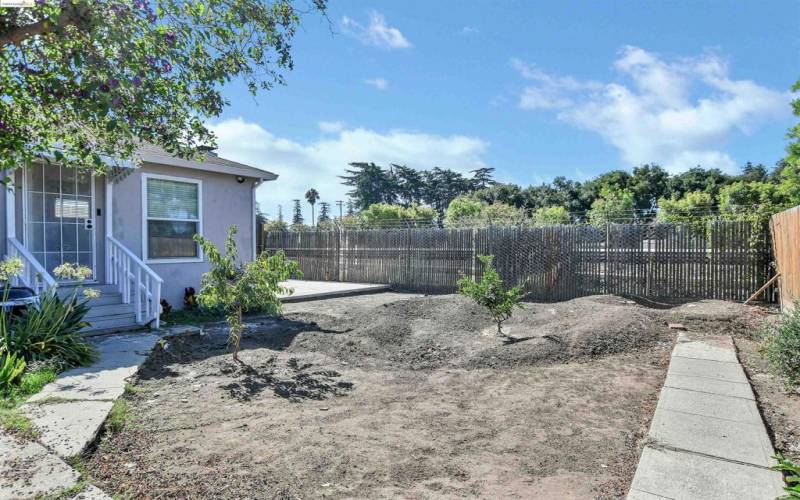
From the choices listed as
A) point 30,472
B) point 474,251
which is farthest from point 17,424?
point 474,251

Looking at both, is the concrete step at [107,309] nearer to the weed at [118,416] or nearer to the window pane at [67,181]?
the window pane at [67,181]

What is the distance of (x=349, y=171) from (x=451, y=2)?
189 feet

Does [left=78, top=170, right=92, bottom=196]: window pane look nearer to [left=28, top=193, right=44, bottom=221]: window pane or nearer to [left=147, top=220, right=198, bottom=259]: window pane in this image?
[left=28, top=193, right=44, bottom=221]: window pane

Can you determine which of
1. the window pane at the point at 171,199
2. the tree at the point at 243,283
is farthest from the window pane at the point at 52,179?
the tree at the point at 243,283

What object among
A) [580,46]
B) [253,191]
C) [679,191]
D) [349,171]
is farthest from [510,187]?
[253,191]

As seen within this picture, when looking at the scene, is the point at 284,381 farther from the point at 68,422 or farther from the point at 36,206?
the point at 36,206

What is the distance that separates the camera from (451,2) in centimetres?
804

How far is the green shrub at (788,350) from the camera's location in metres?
4.08

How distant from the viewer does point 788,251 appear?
6.89 metres

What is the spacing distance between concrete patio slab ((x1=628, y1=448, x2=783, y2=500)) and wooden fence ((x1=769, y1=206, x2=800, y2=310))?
404 centimetres

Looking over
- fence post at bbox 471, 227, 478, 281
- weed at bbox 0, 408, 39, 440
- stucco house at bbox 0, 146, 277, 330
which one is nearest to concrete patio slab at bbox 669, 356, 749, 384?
weed at bbox 0, 408, 39, 440

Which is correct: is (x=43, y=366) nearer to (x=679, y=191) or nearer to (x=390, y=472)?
(x=390, y=472)

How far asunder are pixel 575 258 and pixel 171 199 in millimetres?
9344

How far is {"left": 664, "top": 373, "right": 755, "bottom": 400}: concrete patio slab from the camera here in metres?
3.86
